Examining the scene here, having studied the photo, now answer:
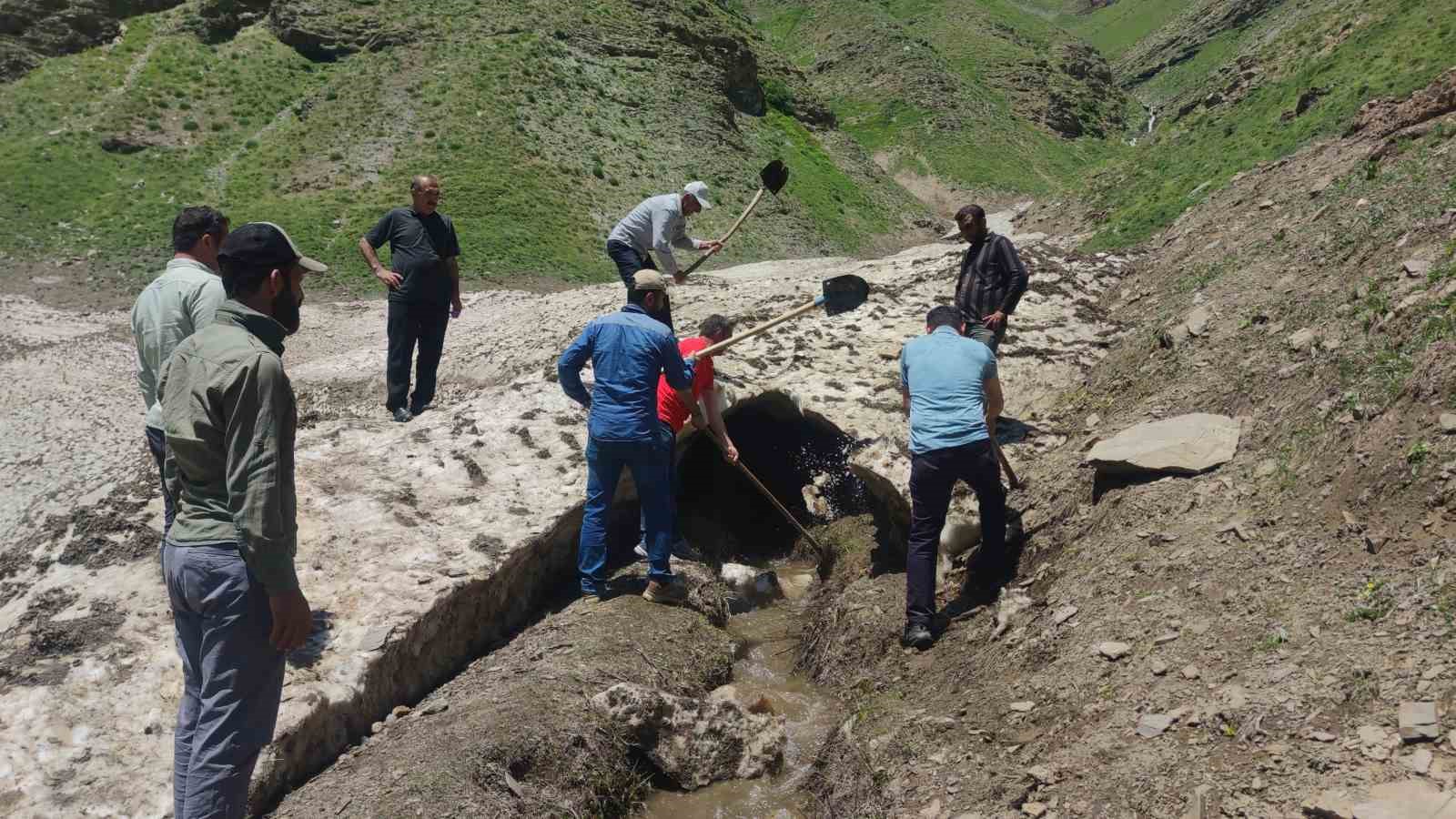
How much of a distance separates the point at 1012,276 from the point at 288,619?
4.95 meters

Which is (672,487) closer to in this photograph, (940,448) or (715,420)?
(715,420)

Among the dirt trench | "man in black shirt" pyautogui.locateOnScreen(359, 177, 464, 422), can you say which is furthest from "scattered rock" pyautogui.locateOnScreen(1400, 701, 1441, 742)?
"man in black shirt" pyautogui.locateOnScreen(359, 177, 464, 422)

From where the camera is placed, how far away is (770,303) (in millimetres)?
9602

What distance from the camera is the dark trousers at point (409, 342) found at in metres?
7.13

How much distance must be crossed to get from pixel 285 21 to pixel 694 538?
27.0 m

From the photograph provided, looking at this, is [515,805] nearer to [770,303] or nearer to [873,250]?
[770,303]

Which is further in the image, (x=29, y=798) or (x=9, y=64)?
(x=9, y=64)

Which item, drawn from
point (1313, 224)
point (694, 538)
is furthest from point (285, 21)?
point (1313, 224)

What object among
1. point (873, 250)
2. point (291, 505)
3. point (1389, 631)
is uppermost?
point (291, 505)

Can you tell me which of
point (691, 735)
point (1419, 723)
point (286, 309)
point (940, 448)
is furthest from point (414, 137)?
point (1419, 723)

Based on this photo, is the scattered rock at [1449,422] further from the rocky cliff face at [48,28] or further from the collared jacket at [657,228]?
the rocky cliff face at [48,28]

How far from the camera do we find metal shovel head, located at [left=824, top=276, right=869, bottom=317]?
7305mm

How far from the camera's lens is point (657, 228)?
7199 mm

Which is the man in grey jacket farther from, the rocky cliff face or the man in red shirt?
the rocky cliff face
